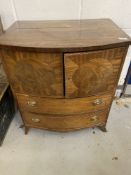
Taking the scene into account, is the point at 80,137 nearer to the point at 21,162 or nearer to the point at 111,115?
the point at 111,115

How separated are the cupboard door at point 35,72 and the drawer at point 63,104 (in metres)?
0.06

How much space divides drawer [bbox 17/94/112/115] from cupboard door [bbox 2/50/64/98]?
0.06 metres

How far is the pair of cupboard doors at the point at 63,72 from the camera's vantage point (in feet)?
3.07

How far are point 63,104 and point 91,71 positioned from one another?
1.17ft

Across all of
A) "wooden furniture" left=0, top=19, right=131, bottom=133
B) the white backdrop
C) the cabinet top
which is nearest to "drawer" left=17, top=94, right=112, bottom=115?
"wooden furniture" left=0, top=19, right=131, bottom=133

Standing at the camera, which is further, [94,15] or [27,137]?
[27,137]

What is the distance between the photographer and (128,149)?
4.77 ft

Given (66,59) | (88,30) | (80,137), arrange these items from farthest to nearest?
(80,137)
(88,30)
(66,59)

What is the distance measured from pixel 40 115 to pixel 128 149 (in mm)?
896

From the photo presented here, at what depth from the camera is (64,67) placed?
96 cm

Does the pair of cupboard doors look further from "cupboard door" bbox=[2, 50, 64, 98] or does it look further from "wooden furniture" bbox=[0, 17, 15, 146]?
"wooden furniture" bbox=[0, 17, 15, 146]

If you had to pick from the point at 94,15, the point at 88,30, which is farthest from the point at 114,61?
the point at 94,15

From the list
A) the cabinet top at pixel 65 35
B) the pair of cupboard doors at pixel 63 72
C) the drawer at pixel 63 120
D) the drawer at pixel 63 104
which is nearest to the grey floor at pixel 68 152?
the drawer at pixel 63 120

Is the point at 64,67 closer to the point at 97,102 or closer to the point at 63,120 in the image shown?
the point at 97,102
